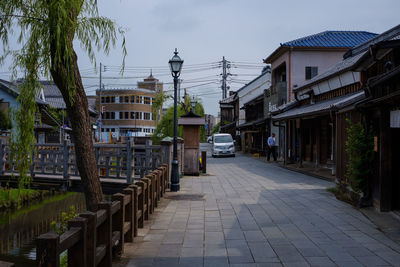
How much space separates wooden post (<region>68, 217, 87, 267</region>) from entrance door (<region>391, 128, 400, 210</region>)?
674cm

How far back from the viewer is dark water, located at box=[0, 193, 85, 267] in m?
10.7

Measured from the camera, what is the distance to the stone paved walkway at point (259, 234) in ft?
17.1

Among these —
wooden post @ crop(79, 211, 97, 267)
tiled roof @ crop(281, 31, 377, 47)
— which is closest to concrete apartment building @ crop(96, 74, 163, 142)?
tiled roof @ crop(281, 31, 377, 47)

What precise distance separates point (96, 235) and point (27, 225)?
36.3 ft

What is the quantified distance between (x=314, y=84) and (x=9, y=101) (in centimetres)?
2158

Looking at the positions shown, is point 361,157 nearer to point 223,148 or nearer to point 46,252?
point 46,252

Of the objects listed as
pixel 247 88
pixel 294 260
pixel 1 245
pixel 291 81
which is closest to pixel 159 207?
pixel 294 260

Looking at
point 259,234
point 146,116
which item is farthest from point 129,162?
point 146,116

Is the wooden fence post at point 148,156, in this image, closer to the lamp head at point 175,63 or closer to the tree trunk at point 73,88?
the lamp head at point 175,63

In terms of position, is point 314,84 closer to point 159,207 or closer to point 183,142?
point 183,142

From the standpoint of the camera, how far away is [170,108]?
39844mm

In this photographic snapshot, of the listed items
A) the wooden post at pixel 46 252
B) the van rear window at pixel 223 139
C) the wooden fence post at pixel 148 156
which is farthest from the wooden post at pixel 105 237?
the van rear window at pixel 223 139

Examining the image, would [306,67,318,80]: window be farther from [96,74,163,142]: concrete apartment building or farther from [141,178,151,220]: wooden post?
[96,74,163,142]: concrete apartment building

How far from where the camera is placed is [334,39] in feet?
95.2
